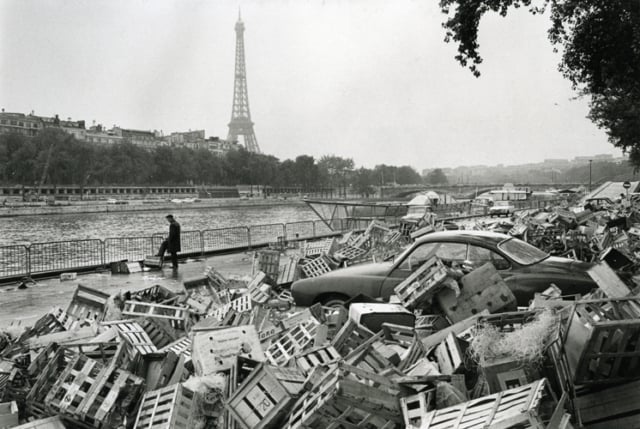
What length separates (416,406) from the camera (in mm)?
3881

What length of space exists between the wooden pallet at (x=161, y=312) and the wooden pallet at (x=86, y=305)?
0.60m

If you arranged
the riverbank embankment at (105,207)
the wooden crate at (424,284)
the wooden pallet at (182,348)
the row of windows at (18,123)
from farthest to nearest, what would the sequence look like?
1. the row of windows at (18,123)
2. the riverbank embankment at (105,207)
3. the wooden crate at (424,284)
4. the wooden pallet at (182,348)

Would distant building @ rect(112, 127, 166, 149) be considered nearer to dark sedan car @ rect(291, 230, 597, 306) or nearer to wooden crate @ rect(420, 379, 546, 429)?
dark sedan car @ rect(291, 230, 597, 306)

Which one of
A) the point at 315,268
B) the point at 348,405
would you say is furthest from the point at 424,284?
the point at 315,268

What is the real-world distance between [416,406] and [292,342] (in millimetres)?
2264

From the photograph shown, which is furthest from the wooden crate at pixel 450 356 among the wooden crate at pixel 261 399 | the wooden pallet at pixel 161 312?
the wooden pallet at pixel 161 312

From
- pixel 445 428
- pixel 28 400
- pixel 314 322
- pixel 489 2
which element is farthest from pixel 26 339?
pixel 489 2

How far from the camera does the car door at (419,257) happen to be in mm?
7723

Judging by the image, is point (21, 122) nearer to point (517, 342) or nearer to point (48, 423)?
point (48, 423)

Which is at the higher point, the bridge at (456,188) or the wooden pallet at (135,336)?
the wooden pallet at (135,336)

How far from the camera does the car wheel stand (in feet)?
27.6

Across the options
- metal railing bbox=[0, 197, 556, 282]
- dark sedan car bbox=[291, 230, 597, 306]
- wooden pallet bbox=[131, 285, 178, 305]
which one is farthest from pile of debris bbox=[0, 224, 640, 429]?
metal railing bbox=[0, 197, 556, 282]

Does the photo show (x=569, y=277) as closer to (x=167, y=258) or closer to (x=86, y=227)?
(x=167, y=258)

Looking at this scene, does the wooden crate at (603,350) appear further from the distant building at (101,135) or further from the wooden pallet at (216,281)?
the distant building at (101,135)
